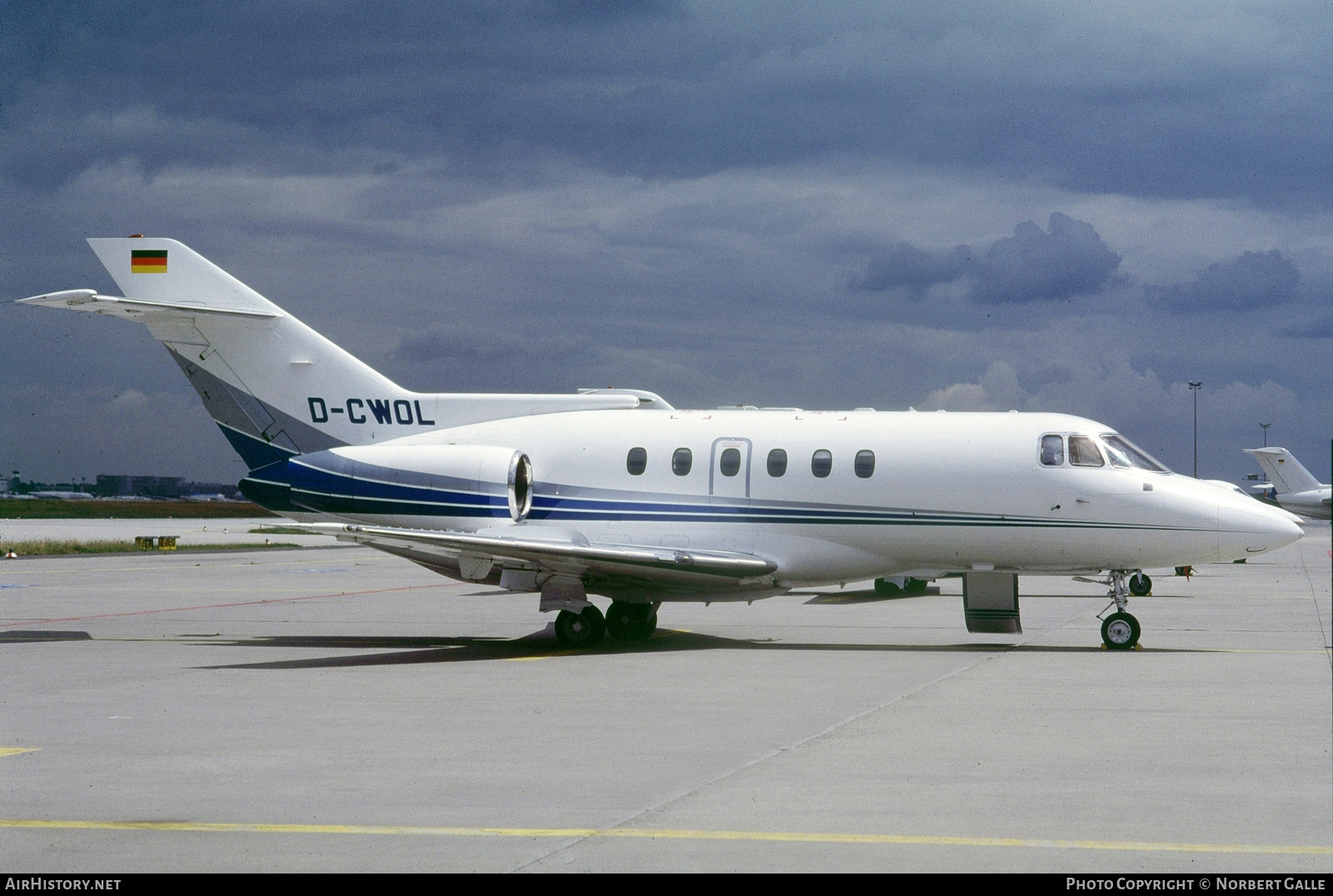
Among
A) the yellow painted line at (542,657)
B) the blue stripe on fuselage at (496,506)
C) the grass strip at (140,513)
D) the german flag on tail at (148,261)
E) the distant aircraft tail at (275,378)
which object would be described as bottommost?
the yellow painted line at (542,657)

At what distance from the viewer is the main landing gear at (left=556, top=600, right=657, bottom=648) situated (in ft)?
65.2

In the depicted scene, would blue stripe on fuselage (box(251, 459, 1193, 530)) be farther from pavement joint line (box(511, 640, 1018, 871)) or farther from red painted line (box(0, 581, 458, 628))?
red painted line (box(0, 581, 458, 628))

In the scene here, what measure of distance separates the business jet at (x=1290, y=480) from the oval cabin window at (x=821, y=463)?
5731 cm

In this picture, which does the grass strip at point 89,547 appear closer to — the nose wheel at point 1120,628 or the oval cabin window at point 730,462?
the oval cabin window at point 730,462

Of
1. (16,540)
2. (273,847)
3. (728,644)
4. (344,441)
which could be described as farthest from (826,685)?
(16,540)

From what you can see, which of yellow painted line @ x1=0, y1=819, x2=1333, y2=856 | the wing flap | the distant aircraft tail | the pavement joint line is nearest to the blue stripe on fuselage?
the wing flap

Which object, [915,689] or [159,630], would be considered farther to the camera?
[159,630]

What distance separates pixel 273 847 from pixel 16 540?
58.7 m

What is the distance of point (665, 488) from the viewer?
2039cm

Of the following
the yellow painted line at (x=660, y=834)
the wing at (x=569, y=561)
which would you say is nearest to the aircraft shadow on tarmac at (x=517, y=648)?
the wing at (x=569, y=561)

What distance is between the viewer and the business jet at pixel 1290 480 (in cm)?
7038

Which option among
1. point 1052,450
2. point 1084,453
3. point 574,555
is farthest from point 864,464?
point 574,555

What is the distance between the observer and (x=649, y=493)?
804 inches
